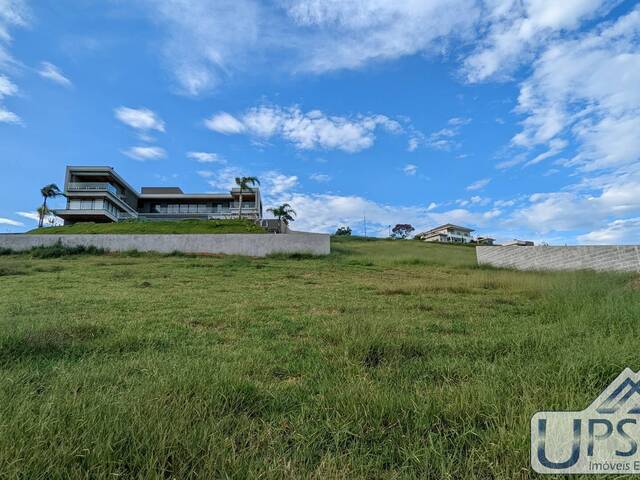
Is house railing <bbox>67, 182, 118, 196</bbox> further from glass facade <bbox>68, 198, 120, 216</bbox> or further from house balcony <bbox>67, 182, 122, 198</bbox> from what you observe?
glass facade <bbox>68, 198, 120, 216</bbox>

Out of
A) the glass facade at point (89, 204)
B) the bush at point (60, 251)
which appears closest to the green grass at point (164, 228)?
the bush at point (60, 251)

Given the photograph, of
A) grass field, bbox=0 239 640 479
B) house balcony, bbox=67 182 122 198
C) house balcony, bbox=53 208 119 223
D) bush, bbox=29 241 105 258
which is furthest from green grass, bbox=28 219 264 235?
grass field, bbox=0 239 640 479

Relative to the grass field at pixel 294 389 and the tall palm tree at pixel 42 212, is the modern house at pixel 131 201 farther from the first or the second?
the grass field at pixel 294 389

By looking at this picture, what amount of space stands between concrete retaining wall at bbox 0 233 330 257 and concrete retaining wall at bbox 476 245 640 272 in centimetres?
1127

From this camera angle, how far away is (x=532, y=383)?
2.51m

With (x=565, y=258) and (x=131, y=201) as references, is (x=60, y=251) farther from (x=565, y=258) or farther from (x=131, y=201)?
(x=131, y=201)

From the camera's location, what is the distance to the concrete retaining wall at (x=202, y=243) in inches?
930

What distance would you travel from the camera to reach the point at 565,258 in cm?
1772

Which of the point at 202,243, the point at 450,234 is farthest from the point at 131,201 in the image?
the point at 450,234

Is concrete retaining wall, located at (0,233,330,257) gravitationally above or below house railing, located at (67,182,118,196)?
Result: below

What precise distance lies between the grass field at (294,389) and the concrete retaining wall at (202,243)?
18.1 metres

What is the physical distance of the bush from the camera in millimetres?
21094

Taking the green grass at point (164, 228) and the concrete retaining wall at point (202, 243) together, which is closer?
the concrete retaining wall at point (202, 243)

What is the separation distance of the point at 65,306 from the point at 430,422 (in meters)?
6.89
